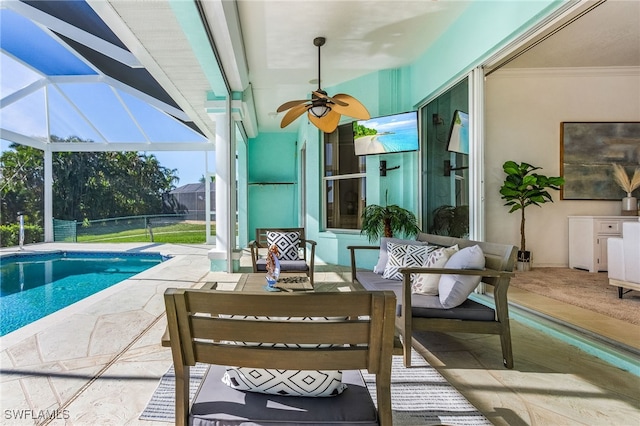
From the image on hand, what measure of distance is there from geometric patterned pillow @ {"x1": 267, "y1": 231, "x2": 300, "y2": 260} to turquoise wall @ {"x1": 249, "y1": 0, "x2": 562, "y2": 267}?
4.65 feet

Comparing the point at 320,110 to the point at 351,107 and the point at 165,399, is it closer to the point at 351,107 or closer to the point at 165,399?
the point at 351,107

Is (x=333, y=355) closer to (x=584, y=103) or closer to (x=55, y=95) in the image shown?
(x=584, y=103)

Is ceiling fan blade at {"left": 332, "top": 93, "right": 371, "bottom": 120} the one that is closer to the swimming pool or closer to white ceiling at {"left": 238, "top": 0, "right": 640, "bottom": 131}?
white ceiling at {"left": 238, "top": 0, "right": 640, "bottom": 131}

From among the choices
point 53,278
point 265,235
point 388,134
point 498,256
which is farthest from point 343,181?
point 53,278

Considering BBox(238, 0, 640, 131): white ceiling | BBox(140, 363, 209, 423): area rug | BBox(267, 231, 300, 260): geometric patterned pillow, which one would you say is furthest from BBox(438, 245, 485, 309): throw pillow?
BBox(238, 0, 640, 131): white ceiling

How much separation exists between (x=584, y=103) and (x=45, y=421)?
278 inches

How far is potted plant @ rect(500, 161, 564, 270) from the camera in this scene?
187 inches

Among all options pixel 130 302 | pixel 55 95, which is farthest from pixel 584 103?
pixel 55 95

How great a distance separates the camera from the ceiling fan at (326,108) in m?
3.64

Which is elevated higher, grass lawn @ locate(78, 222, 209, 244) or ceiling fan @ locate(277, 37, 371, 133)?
ceiling fan @ locate(277, 37, 371, 133)

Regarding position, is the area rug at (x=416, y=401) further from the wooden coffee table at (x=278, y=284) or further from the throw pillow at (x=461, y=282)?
the wooden coffee table at (x=278, y=284)

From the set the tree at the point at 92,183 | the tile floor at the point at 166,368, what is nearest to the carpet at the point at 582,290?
the tile floor at the point at 166,368

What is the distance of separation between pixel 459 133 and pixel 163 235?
967cm

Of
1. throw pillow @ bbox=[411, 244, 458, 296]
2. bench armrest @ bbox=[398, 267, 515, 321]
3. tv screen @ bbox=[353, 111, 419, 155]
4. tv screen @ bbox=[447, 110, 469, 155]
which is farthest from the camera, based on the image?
tv screen @ bbox=[353, 111, 419, 155]
